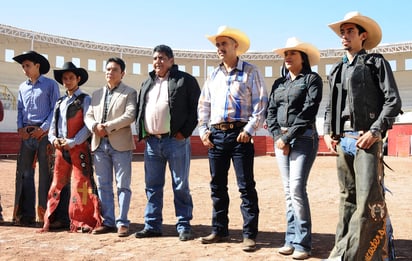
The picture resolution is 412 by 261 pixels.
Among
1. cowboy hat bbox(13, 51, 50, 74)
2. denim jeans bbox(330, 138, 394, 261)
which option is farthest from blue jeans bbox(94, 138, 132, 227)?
denim jeans bbox(330, 138, 394, 261)

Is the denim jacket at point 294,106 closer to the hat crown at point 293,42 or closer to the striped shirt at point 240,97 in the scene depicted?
the striped shirt at point 240,97

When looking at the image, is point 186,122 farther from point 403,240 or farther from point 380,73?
point 403,240

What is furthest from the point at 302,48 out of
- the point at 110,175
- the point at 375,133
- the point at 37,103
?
the point at 37,103

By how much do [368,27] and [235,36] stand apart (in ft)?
4.23

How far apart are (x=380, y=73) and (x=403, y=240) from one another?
1992 mm

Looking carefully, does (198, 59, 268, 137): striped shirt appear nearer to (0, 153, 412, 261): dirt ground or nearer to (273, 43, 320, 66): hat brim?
(273, 43, 320, 66): hat brim

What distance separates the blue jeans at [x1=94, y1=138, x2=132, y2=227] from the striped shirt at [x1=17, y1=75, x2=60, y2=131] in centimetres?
89

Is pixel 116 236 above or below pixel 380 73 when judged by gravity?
below

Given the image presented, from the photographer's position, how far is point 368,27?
3.11 m

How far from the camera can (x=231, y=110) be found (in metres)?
3.78

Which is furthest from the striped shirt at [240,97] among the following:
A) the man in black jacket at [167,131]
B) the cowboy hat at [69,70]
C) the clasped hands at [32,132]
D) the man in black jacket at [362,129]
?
the clasped hands at [32,132]

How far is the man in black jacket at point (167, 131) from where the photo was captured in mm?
4121

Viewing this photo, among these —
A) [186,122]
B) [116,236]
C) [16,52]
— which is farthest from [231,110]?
[16,52]

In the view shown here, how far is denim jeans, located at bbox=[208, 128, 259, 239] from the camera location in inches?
146
